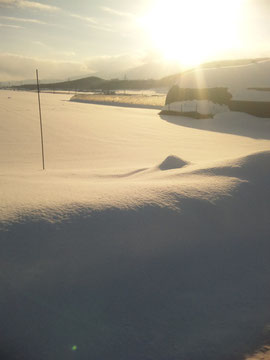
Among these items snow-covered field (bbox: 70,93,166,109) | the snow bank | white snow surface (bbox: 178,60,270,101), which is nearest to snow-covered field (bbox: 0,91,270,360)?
the snow bank

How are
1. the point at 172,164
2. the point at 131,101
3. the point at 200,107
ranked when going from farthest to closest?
the point at 131,101
the point at 200,107
the point at 172,164

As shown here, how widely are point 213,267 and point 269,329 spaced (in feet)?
1.83

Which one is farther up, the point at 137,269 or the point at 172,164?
the point at 172,164

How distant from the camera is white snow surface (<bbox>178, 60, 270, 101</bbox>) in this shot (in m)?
13.4

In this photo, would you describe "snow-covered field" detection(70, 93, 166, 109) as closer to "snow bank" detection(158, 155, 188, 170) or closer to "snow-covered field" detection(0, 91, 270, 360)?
"snow bank" detection(158, 155, 188, 170)

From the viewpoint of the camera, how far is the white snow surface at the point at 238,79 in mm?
13375

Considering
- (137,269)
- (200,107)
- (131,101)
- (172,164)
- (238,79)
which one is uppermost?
(131,101)

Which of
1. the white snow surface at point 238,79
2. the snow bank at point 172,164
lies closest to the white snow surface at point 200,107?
the white snow surface at point 238,79

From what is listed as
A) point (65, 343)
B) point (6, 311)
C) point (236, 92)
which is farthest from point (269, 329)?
point (236, 92)

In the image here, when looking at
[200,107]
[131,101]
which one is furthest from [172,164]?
[131,101]

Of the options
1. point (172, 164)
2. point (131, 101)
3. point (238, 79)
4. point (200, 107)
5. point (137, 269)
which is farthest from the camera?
point (131, 101)

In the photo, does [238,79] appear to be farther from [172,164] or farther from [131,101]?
[131,101]

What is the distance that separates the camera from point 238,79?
47.6ft

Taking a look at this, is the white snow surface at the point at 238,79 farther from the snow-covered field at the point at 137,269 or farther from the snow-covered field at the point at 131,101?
the snow-covered field at the point at 137,269
